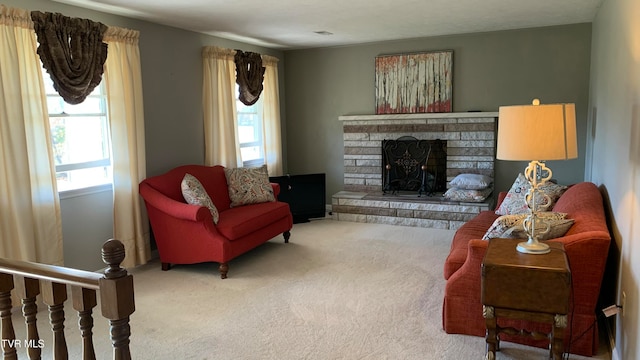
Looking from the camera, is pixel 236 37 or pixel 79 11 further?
pixel 236 37

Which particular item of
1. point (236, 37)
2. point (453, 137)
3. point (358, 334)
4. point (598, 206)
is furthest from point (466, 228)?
point (236, 37)

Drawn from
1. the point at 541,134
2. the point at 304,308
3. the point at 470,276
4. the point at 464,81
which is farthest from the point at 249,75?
the point at 541,134

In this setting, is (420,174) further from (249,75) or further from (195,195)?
(195,195)

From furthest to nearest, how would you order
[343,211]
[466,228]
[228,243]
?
[343,211], [228,243], [466,228]

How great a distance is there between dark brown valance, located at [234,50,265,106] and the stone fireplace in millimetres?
1289

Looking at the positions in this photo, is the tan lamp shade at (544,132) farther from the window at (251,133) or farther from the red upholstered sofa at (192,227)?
the window at (251,133)

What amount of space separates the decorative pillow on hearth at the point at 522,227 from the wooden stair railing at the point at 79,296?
2172 millimetres

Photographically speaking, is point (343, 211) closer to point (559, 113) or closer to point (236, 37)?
point (236, 37)

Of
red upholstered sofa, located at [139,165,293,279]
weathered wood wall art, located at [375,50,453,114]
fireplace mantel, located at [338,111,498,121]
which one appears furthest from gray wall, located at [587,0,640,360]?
red upholstered sofa, located at [139,165,293,279]

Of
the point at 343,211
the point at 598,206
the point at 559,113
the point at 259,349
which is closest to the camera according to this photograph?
the point at 559,113

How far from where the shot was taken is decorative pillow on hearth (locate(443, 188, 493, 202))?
561 centimetres

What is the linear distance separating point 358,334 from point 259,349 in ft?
2.09

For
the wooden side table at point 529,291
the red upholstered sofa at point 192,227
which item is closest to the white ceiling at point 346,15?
the red upholstered sofa at point 192,227

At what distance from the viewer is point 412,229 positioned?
5.75 meters
